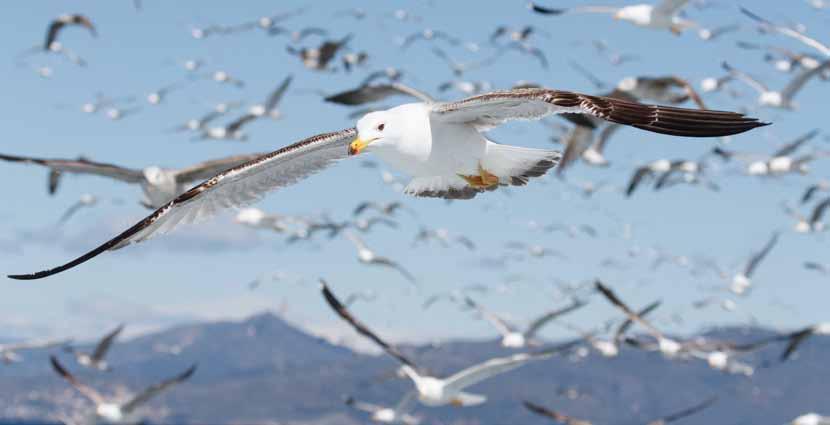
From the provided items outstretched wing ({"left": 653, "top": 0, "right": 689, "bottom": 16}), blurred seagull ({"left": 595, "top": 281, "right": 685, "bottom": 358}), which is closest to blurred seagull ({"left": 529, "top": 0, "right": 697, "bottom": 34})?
outstretched wing ({"left": 653, "top": 0, "right": 689, "bottom": 16})

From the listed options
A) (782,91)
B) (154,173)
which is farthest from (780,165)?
(154,173)

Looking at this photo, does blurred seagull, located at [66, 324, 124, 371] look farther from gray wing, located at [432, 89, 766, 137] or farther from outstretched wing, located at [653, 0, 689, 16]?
gray wing, located at [432, 89, 766, 137]

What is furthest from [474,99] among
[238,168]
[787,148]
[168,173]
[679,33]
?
[787,148]

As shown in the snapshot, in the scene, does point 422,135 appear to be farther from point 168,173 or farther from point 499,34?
point 499,34

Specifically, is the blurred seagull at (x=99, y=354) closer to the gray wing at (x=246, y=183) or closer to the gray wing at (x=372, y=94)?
the gray wing at (x=372, y=94)

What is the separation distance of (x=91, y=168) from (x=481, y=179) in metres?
10.8

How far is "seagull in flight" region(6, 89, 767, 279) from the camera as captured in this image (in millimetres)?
7996

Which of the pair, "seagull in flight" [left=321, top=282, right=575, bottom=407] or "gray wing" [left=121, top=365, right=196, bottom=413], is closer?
"seagull in flight" [left=321, top=282, right=575, bottom=407]

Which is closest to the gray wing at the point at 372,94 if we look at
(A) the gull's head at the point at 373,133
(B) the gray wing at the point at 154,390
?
(B) the gray wing at the point at 154,390

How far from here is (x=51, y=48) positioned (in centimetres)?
3378

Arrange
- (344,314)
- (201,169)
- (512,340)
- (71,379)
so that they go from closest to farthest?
(344,314), (201,169), (71,379), (512,340)

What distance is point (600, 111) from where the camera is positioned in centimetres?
806

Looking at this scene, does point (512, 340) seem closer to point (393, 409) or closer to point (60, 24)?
point (393, 409)

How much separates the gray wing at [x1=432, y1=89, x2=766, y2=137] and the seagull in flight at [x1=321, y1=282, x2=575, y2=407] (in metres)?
6.37
